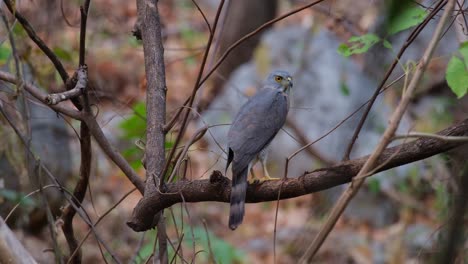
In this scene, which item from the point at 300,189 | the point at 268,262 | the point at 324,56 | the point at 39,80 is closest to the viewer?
the point at 300,189

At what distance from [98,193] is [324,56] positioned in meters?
3.53

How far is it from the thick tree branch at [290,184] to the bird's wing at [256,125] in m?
0.50

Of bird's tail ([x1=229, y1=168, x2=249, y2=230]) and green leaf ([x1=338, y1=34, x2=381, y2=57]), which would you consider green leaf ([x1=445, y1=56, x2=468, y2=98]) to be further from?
bird's tail ([x1=229, y1=168, x2=249, y2=230])

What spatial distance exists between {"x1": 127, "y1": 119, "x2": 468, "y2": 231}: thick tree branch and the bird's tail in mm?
25

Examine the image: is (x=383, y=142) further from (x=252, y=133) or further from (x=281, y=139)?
(x=281, y=139)

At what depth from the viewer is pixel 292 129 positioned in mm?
8500

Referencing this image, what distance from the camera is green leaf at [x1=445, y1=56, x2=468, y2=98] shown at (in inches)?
110

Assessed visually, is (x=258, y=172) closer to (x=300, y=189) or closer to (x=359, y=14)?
(x=359, y=14)

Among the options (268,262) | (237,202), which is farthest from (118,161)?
(268,262)

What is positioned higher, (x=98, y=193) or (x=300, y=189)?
(x=98, y=193)

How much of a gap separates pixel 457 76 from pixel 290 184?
0.85 m

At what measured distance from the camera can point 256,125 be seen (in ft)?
12.6

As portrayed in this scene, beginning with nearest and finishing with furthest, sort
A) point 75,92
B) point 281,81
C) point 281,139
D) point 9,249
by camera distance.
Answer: point 9,249 → point 75,92 → point 281,81 → point 281,139

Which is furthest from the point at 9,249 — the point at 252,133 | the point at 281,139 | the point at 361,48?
the point at 281,139
